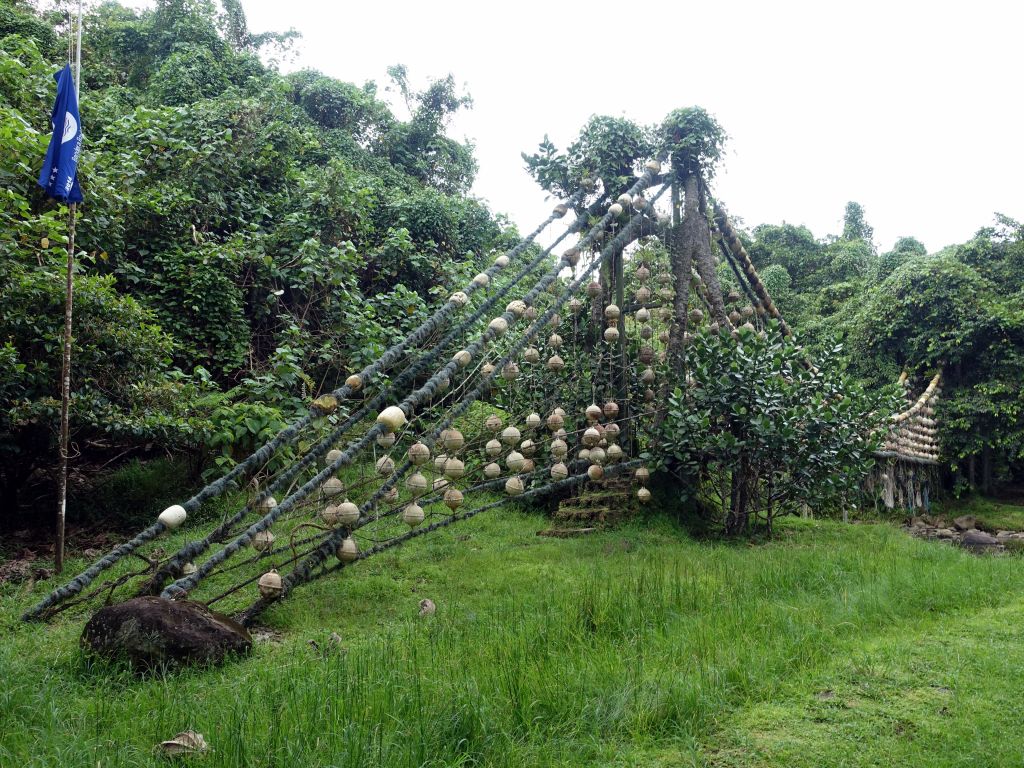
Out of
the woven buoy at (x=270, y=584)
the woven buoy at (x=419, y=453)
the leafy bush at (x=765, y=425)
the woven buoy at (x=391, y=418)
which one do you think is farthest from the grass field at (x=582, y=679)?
the leafy bush at (x=765, y=425)

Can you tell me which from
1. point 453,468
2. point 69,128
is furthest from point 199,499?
point 69,128

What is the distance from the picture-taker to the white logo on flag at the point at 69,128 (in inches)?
210

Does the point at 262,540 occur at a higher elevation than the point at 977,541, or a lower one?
higher

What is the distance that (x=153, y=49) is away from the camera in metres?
14.2

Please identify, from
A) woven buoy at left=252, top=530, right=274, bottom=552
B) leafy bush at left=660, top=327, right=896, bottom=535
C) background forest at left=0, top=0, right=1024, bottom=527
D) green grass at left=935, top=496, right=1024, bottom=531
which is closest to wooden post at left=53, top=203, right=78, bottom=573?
background forest at left=0, top=0, right=1024, bottom=527

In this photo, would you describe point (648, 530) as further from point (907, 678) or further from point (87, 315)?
point (87, 315)

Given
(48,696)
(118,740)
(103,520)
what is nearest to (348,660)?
(118,740)

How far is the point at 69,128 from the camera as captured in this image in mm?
5352

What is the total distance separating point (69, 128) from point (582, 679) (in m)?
5.35

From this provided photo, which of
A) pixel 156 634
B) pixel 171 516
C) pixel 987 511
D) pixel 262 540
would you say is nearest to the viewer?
pixel 156 634

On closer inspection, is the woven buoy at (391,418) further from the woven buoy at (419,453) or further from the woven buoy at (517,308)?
the woven buoy at (517,308)

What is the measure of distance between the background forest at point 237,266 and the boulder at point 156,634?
2971mm

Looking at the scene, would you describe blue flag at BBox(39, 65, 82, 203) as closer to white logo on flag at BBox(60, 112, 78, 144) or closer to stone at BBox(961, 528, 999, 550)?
white logo on flag at BBox(60, 112, 78, 144)

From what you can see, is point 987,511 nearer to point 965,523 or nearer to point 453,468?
point 965,523
